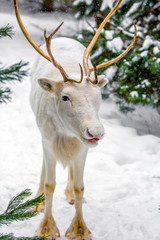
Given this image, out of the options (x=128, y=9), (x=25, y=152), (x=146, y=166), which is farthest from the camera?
(x=128, y=9)

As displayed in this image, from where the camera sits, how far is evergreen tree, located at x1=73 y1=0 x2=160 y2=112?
16.5ft

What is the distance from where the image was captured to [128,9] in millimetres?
5664

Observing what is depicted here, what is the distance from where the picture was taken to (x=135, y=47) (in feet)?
19.5

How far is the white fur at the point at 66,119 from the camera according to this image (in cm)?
238

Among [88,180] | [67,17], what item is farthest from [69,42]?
[67,17]

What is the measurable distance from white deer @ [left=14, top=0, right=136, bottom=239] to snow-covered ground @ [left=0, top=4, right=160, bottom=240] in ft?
0.87

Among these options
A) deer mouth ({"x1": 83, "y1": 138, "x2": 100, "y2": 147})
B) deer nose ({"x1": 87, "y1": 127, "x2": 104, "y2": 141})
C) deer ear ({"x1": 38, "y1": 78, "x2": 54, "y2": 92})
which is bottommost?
Result: deer mouth ({"x1": 83, "y1": 138, "x2": 100, "y2": 147})

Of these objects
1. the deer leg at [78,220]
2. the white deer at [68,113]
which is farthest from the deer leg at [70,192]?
the deer leg at [78,220]

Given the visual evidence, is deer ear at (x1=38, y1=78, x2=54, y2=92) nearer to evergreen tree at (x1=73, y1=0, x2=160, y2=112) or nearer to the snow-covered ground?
the snow-covered ground

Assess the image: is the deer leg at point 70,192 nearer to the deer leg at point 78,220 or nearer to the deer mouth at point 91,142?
the deer leg at point 78,220

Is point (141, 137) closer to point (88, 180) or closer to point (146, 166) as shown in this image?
point (146, 166)

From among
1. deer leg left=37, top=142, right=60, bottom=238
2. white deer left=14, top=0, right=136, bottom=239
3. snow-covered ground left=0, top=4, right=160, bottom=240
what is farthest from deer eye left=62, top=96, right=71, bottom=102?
snow-covered ground left=0, top=4, right=160, bottom=240

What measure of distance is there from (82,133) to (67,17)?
8.91 metres

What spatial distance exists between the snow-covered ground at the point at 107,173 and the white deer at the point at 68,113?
0.26 m
